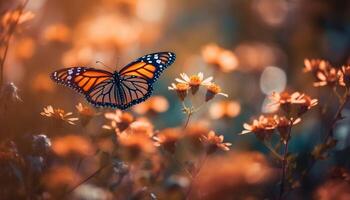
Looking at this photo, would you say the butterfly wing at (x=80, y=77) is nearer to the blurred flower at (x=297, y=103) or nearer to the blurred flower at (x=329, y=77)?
the blurred flower at (x=297, y=103)

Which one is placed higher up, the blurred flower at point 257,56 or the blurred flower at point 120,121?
the blurred flower at point 257,56

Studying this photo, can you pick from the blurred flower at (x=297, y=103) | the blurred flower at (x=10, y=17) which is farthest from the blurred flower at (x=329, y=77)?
the blurred flower at (x=10, y=17)

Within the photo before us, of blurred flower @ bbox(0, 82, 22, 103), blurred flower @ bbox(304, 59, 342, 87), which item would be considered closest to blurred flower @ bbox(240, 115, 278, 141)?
blurred flower @ bbox(304, 59, 342, 87)

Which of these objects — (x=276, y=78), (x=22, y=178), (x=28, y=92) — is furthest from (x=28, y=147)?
(x=276, y=78)

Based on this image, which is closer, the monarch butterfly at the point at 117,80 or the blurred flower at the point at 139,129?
the blurred flower at the point at 139,129

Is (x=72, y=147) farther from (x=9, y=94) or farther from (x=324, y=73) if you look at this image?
(x=324, y=73)

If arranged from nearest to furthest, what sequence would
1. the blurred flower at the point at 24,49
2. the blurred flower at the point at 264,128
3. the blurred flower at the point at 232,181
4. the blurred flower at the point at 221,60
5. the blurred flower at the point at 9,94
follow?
the blurred flower at the point at 9,94 < the blurred flower at the point at 232,181 < the blurred flower at the point at 264,128 < the blurred flower at the point at 221,60 < the blurred flower at the point at 24,49

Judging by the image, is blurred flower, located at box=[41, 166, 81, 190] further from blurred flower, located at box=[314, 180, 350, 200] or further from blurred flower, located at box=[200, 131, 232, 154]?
blurred flower, located at box=[314, 180, 350, 200]

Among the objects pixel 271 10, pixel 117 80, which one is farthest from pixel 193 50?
pixel 117 80
